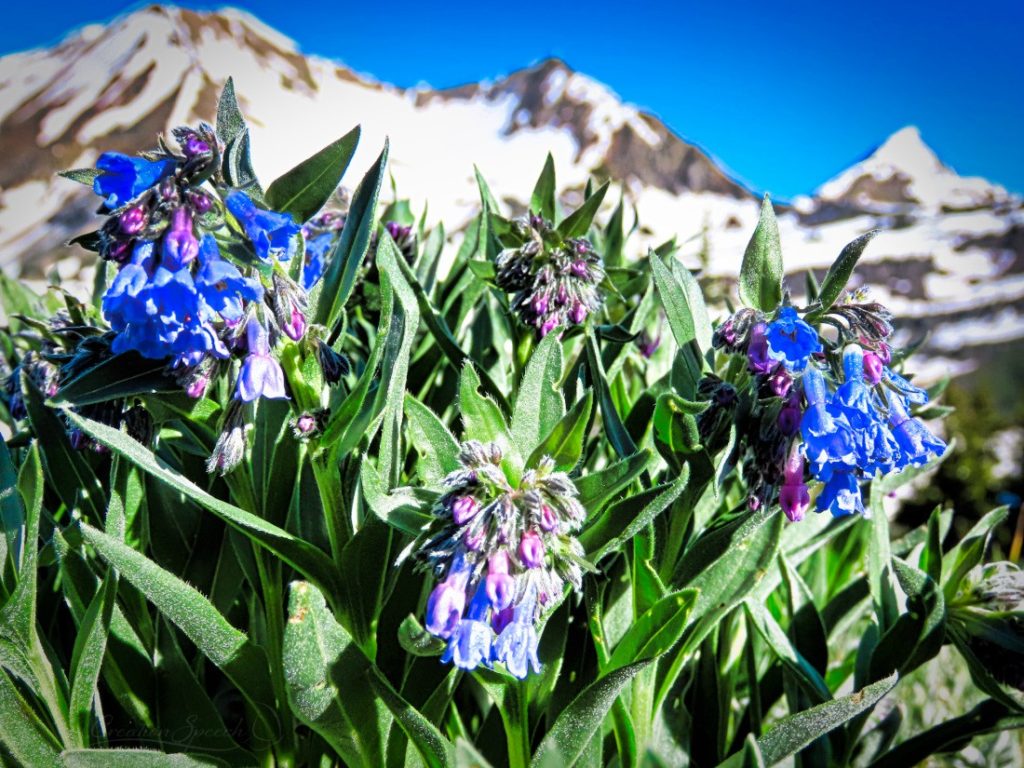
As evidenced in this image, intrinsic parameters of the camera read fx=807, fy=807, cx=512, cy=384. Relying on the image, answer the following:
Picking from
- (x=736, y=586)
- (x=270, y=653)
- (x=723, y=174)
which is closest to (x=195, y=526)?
(x=270, y=653)

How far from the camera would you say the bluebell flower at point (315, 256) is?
1.46 metres

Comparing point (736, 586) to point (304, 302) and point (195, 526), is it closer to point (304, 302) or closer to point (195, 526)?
point (304, 302)

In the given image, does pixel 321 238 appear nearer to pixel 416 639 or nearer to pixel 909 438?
pixel 416 639

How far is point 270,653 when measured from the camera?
1.39 m

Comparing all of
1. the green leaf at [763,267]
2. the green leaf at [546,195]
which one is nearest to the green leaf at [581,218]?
the green leaf at [546,195]

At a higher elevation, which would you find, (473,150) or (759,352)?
(473,150)

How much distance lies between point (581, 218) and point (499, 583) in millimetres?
929

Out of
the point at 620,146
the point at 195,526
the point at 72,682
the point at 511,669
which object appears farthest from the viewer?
the point at 620,146

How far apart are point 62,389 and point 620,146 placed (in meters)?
9.11

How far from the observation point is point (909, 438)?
1170 millimetres

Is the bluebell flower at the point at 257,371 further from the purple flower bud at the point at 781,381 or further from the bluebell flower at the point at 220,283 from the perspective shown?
the purple flower bud at the point at 781,381

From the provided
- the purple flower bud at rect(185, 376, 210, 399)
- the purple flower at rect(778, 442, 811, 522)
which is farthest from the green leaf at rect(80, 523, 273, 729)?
the purple flower at rect(778, 442, 811, 522)

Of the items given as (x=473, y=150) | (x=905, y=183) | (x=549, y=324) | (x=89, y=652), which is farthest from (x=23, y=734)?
(x=905, y=183)

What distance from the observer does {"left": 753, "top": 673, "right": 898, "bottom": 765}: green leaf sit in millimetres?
1175
